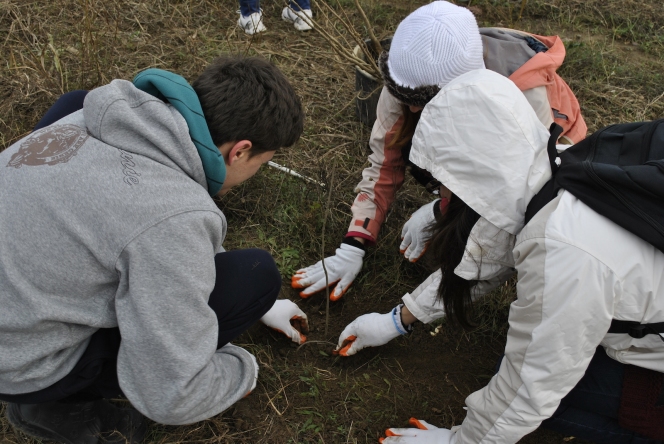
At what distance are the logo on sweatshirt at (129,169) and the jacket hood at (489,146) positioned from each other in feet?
2.36

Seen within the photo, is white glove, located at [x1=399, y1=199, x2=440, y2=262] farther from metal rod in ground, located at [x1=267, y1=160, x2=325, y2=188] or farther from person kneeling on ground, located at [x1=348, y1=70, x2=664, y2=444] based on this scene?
person kneeling on ground, located at [x1=348, y1=70, x2=664, y2=444]

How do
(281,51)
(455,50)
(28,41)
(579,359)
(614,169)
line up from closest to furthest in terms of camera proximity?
(614,169)
(579,359)
(455,50)
(28,41)
(281,51)

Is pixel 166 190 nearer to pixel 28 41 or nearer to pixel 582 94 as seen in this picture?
pixel 28 41

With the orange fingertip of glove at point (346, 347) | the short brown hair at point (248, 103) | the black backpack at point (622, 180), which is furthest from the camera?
the orange fingertip of glove at point (346, 347)

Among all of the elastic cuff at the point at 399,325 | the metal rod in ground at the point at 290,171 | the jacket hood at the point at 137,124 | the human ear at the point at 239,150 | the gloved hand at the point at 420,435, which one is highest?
the jacket hood at the point at 137,124

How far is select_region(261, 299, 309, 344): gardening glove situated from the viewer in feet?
6.70

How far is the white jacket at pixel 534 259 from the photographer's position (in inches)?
47.4

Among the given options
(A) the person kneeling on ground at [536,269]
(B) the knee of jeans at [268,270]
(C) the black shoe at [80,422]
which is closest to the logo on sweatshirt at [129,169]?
(B) the knee of jeans at [268,270]

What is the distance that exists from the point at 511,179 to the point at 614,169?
9.1 inches

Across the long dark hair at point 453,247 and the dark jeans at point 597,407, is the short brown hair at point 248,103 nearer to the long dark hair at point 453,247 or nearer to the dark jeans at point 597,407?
the long dark hair at point 453,247

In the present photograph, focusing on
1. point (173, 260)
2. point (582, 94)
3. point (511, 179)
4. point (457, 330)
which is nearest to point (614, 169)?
point (511, 179)

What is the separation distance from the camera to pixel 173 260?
120 centimetres

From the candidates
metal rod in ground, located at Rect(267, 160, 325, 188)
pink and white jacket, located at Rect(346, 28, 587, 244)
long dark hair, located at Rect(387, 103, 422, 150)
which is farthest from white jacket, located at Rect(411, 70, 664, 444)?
metal rod in ground, located at Rect(267, 160, 325, 188)

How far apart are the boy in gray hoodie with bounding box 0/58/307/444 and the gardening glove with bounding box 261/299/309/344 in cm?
57
